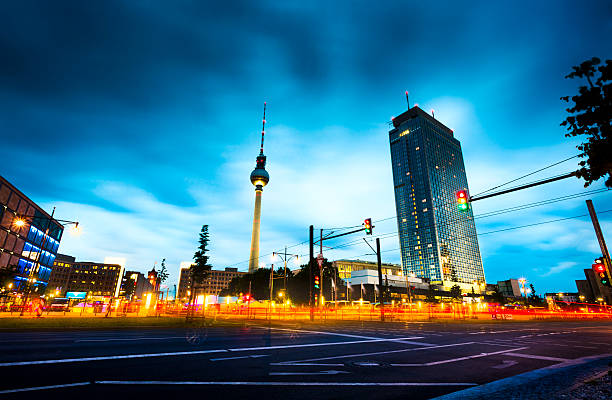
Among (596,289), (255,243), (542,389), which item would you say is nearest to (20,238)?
(255,243)

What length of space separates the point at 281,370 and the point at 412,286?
128 meters

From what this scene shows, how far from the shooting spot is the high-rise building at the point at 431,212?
159000 millimetres

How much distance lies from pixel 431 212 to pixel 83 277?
21696 centimetres

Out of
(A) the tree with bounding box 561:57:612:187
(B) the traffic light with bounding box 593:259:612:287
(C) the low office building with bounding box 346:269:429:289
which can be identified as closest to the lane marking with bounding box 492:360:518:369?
(A) the tree with bounding box 561:57:612:187

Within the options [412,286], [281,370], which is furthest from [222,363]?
[412,286]

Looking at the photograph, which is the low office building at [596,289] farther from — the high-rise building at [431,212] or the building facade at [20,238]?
the building facade at [20,238]

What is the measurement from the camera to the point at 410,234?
169375 mm

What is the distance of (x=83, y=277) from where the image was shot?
593 feet

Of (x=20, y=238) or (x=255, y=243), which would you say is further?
(x=255, y=243)

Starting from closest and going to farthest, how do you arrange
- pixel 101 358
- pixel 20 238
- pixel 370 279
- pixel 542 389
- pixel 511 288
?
pixel 542 389 < pixel 101 358 < pixel 20 238 < pixel 370 279 < pixel 511 288

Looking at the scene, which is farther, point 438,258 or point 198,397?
point 438,258

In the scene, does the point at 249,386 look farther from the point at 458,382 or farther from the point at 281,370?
the point at 458,382

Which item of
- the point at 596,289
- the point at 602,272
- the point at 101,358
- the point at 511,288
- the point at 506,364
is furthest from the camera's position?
the point at 511,288

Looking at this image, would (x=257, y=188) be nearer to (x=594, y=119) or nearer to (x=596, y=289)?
(x=594, y=119)
